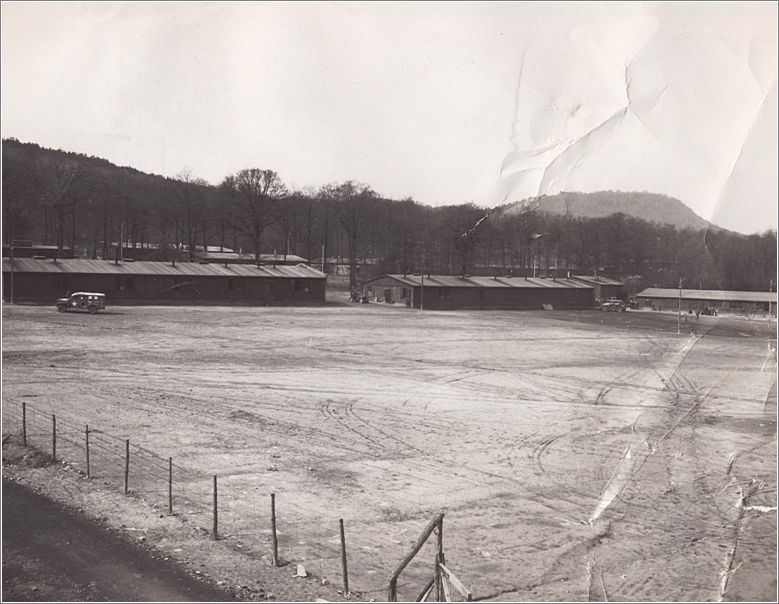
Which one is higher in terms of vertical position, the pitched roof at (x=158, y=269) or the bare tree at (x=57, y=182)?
the bare tree at (x=57, y=182)

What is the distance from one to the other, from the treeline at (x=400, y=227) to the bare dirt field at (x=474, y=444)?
1728 mm

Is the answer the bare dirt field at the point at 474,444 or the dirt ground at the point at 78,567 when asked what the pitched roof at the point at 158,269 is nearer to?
the bare dirt field at the point at 474,444

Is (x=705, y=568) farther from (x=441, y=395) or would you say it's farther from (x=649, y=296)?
(x=649, y=296)

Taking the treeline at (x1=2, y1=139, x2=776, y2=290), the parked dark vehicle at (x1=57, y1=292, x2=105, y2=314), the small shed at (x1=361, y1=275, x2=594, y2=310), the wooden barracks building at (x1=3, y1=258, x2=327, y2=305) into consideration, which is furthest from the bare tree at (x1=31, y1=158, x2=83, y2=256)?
the small shed at (x1=361, y1=275, x2=594, y2=310)

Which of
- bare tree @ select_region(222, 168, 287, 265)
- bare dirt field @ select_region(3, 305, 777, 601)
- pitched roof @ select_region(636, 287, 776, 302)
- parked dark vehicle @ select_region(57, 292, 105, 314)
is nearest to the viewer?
bare dirt field @ select_region(3, 305, 777, 601)

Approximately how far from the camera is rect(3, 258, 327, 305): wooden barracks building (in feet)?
113

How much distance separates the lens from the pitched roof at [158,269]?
34438 mm

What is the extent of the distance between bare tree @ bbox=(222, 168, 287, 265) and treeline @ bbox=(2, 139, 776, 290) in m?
0.08

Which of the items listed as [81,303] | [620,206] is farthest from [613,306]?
[81,303]

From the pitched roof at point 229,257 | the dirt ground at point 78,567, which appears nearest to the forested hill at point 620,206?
the dirt ground at point 78,567

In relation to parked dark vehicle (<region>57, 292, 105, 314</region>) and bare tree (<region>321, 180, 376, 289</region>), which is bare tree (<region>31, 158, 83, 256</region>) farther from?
bare tree (<region>321, 180, 376, 289</region>)

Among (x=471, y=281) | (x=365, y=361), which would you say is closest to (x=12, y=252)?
(x=365, y=361)

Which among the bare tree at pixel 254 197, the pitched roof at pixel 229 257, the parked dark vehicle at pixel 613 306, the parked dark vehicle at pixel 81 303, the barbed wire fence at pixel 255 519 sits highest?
the bare tree at pixel 254 197

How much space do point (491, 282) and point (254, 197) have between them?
8.81 meters
